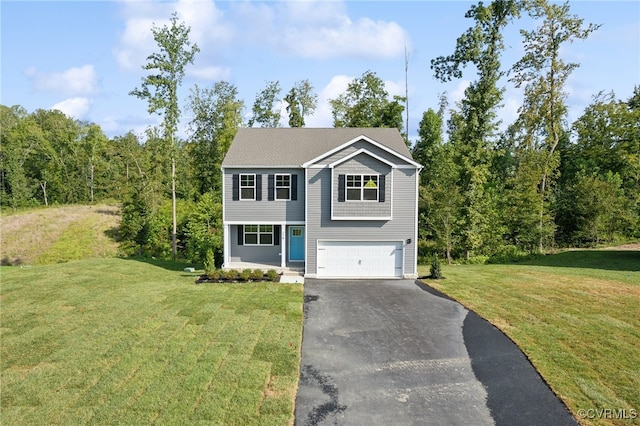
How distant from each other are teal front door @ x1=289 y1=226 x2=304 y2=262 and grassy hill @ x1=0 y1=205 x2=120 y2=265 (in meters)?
20.4

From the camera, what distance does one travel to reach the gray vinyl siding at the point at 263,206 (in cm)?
2036

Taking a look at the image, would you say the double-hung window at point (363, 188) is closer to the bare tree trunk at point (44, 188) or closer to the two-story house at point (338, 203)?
the two-story house at point (338, 203)

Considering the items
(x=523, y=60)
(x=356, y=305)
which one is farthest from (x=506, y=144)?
(x=356, y=305)

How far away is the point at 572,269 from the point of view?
22547mm

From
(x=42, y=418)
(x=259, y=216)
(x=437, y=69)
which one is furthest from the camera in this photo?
(x=437, y=69)

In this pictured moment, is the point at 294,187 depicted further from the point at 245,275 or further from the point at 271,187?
the point at 245,275

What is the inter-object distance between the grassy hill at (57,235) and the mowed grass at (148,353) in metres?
17.9

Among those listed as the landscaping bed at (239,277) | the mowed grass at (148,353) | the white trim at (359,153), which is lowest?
the mowed grass at (148,353)

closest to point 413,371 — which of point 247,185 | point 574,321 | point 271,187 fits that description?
point 574,321

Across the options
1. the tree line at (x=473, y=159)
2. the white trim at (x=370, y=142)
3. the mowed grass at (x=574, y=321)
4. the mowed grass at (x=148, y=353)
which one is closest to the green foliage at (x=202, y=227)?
the tree line at (x=473, y=159)

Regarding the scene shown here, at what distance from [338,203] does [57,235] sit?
103 ft

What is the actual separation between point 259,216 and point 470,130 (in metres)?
15.7

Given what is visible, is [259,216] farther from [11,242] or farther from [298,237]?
[11,242]

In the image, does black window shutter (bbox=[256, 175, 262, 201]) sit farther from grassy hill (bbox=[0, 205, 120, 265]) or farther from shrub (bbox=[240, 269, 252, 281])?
grassy hill (bbox=[0, 205, 120, 265])
